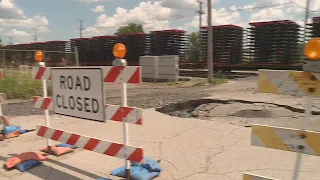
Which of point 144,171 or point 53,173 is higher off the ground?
point 144,171

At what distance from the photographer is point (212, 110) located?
8.59 m

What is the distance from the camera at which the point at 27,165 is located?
14.5 feet

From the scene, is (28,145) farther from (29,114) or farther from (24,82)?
(24,82)

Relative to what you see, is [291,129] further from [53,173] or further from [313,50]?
[53,173]

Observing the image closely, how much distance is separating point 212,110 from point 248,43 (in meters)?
18.2

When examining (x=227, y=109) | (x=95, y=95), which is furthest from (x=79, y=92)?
(x=227, y=109)

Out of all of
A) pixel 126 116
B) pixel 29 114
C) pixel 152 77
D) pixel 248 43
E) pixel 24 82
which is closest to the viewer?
pixel 126 116

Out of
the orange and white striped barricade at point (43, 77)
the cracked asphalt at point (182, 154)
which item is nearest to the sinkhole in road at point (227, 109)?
the cracked asphalt at point (182, 154)

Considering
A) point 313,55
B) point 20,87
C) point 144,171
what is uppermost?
point 313,55

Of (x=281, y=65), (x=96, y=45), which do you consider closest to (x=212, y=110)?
(x=281, y=65)

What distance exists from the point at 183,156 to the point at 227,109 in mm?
4078

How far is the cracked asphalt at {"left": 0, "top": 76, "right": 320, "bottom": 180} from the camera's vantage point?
4.06 m

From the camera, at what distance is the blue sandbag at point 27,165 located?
4.36 meters

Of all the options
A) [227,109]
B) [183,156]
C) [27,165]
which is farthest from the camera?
[227,109]
